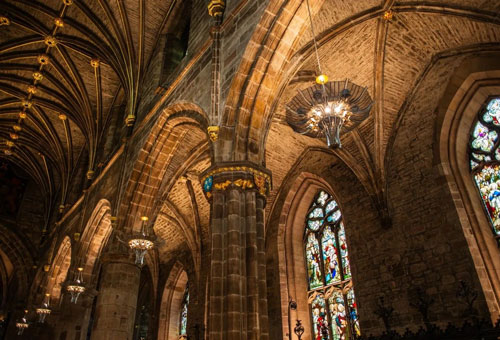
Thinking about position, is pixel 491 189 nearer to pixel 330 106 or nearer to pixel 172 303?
pixel 330 106

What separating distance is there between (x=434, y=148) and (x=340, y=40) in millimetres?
3238

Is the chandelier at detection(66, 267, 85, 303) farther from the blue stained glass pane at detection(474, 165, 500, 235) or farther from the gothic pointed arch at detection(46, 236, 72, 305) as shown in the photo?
the blue stained glass pane at detection(474, 165, 500, 235)

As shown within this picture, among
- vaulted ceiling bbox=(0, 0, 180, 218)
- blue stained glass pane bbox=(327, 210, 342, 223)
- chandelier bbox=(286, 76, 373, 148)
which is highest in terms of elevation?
vaulted ceiling bbox=(0, 0, 180, 218)

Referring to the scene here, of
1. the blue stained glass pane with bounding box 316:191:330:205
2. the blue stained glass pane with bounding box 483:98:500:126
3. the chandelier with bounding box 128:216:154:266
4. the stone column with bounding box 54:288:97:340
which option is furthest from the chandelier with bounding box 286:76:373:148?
the stone column with bounding box 54:288:97:340

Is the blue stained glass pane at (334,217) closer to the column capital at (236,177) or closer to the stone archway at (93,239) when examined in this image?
the column capital at (236,177)

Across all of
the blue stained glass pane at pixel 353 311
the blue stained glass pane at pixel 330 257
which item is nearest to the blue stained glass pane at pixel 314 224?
the blue stained glass pane at pixel 330 257

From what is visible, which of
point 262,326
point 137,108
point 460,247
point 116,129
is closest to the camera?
point 262,326

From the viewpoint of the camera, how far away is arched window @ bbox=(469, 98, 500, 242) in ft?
28.0

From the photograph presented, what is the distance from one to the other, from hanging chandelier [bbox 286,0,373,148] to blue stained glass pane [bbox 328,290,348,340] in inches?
244

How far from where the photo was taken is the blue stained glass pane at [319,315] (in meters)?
11.0

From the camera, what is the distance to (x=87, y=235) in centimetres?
1337

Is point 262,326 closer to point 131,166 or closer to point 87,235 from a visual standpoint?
point 131,166

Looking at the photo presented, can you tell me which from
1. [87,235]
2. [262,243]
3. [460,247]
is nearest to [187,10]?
[87,235]

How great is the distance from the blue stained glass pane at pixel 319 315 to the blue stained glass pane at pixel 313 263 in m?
0.42
